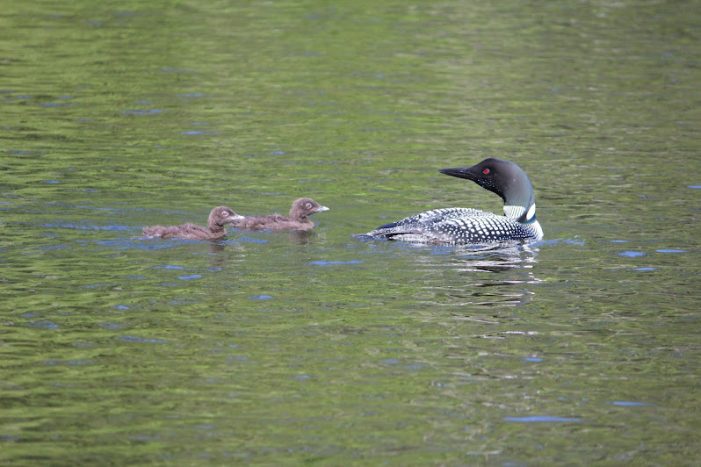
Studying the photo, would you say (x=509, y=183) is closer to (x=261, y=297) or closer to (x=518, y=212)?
(x=518, y=212)

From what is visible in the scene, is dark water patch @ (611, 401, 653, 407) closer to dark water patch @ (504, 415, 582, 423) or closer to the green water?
the green water

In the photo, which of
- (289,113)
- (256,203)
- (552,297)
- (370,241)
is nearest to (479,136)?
(289,113)

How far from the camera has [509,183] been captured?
14.1 m

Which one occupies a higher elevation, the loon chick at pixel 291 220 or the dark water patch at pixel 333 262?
the loon chick at pixel 291 220

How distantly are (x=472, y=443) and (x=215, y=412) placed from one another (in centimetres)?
150

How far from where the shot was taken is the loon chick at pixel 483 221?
1311 cm

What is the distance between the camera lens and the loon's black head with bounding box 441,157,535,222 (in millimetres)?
13812

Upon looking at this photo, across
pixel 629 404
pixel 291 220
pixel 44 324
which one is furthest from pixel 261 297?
pixel 629 404

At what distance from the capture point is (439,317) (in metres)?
10.8

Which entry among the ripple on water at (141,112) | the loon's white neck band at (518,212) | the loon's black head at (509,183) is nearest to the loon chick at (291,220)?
the loon's black head at (509,183)

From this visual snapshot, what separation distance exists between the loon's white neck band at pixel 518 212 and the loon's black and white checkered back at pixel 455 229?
0.16 m

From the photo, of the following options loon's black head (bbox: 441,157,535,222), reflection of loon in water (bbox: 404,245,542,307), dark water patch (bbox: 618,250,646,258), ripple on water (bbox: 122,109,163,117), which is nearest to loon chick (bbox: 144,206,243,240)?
reflection of loon in water (bbox: 404,245,542,307)

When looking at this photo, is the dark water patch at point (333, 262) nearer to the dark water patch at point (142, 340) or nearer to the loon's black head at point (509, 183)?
the loon's black head at point (509, 183)

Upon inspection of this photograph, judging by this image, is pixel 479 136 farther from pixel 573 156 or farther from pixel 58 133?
pixel 58 133
